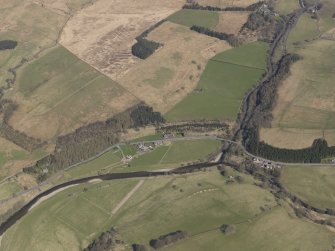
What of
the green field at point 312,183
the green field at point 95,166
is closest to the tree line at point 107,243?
the green field at point 95,166

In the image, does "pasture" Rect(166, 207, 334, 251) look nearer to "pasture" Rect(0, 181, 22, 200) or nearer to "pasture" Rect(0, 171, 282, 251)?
"pasture" Rect(0, 171, 282, 251)

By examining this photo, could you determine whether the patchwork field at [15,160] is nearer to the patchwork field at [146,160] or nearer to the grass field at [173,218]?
the patchwork field at [146,160]

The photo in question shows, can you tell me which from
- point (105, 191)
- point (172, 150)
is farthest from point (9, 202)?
point (172, 150)

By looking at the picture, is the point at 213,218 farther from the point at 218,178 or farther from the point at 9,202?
the point at 9,202

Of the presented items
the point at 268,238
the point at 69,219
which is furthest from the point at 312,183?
the point at 69,219

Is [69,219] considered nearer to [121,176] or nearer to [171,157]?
[121,176]

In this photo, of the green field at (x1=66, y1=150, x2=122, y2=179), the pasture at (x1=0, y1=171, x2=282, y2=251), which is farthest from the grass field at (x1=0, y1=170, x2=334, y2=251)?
the green field at (x1=66, y1=150, x2=122, y2=179)
